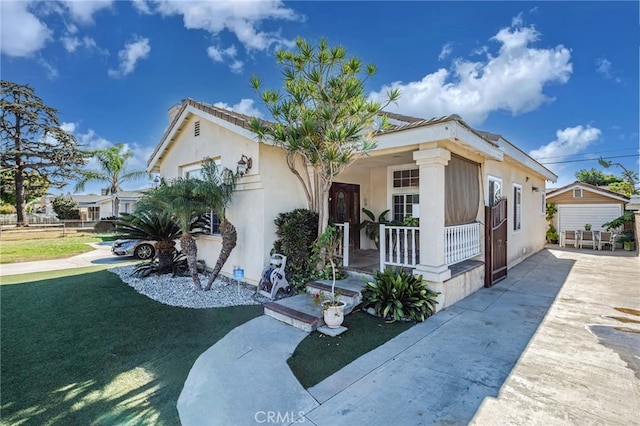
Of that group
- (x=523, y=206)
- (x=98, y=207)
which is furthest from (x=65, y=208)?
(x=523, y=206)

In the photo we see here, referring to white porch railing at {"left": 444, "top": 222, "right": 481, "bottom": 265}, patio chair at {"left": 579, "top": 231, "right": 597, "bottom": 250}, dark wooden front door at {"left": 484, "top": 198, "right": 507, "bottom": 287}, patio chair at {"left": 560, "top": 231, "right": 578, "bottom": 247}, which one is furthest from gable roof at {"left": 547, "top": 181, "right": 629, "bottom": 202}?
white porch railing at {"left": 444, "top": 222, "right": 481, "bottom": 265}

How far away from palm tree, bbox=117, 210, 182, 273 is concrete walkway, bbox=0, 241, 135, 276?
468cm

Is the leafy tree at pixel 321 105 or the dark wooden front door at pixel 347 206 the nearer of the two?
the leafy tree at pixel 321 105

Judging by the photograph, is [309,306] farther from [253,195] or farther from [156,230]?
[156,230]

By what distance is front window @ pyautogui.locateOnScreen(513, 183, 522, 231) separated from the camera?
11.4 meters

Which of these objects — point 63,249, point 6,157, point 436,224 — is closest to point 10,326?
point 436,224

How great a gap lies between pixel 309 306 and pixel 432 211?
10.4ft

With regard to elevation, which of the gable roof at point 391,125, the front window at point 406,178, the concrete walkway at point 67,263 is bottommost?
the concrete walkway at point 67,263

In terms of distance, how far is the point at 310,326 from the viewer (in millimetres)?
5270

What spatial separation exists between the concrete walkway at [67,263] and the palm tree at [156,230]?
468 centimetres

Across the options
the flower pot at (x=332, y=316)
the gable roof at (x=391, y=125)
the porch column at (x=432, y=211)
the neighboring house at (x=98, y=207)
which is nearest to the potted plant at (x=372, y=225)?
the gable roof at (x=391, y=125)

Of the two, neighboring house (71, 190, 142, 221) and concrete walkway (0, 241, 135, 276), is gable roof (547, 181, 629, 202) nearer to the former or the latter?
concrete walkway (0, 241, 135, 276)

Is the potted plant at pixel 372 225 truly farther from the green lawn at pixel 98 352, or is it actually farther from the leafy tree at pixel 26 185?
the leafy tree at pixel 26 185

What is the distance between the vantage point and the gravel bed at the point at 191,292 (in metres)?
7.05
